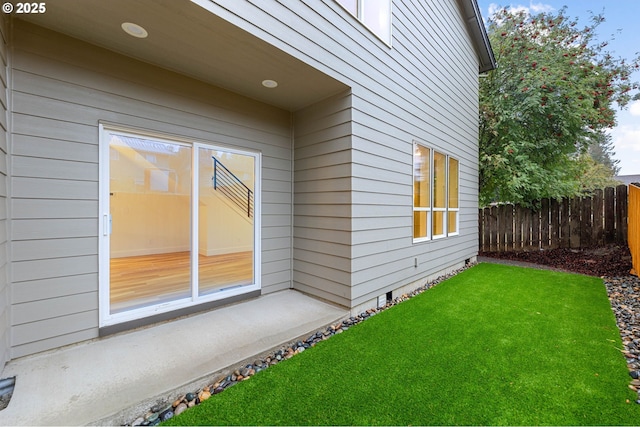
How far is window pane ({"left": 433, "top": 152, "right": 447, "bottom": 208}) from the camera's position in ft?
16.2

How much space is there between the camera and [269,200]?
12.3 feet

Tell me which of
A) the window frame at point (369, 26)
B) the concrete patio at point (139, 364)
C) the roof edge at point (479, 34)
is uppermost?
the roof edge at point (479, 34)

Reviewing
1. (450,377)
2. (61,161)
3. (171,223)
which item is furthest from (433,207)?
(171,223)

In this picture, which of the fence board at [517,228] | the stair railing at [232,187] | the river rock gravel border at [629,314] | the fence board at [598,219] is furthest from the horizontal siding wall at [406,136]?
the fence board at [598,219]

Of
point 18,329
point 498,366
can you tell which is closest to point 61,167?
point 18,329

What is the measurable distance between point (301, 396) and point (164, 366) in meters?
1.09

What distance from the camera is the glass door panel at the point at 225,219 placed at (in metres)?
3.60

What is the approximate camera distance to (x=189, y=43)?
237 cm

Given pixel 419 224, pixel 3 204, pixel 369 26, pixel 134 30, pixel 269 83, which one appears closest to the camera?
pixel 3 204

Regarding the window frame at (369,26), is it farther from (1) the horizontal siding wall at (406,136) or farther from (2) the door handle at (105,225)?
(2) the door handle at (105,225)

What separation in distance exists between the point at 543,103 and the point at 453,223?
13.9ft

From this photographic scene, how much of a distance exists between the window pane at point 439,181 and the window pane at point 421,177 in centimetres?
28

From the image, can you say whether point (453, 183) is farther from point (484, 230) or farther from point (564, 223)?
point (564, 223)

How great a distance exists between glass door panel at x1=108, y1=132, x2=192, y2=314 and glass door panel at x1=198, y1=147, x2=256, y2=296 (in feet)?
0.91
